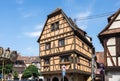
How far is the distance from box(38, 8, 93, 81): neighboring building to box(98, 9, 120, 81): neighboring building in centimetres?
1160

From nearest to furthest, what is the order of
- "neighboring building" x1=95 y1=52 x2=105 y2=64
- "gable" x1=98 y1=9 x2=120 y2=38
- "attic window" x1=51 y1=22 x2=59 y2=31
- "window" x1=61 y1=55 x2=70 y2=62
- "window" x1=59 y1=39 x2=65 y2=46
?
1. "gable" x1=98 y1=9 x2=120 y2=38
2. "window" x1=61 y1=55 x2=70 y2=62
3. "window" x1=59 y1=39 x2=65 y2=46
4. "attic window" x1=51 y1=22 x2=59 y2=31
5. "neighboring building" x1=95 y1=52 x2=105 y2=64

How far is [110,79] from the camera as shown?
919 inches

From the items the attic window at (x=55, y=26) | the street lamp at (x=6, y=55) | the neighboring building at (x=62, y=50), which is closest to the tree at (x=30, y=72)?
the neighboring building at (x=62, y=50)

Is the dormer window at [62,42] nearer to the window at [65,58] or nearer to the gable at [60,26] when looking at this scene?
the gable at [60,26]

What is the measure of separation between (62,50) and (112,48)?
574 inches

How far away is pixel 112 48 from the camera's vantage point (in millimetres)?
23672

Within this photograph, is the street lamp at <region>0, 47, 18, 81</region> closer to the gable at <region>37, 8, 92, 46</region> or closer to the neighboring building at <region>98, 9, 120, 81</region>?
the gable at <region>37, 8, 92, 46</region>

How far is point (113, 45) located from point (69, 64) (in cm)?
1321

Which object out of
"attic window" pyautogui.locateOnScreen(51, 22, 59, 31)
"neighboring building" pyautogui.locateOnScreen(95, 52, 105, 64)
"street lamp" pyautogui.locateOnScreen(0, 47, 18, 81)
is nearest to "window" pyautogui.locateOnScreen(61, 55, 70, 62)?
"attic window" pyautogui.locateOnScreen(51, 22, 59, 31)

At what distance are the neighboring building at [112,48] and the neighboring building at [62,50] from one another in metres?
11.6

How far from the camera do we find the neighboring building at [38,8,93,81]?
36.2m

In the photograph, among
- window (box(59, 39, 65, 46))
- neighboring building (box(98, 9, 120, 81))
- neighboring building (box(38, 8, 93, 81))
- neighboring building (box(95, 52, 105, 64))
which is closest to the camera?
neighboring building (box(98, 9, 120, 81))

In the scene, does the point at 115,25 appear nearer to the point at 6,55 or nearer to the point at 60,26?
the point at 6,55

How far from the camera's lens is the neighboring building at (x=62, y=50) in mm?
36250
